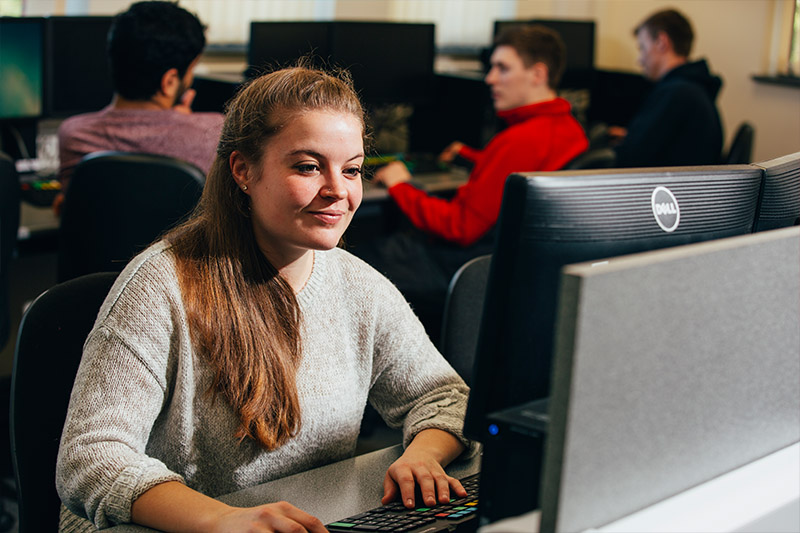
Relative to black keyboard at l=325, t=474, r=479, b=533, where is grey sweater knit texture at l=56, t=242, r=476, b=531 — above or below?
above

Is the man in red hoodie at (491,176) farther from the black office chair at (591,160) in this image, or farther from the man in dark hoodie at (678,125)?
the man in dark hoodie at (678,125)

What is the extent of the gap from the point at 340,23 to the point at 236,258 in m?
2.39

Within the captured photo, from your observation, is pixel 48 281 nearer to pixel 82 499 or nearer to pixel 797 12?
pixel 82 499

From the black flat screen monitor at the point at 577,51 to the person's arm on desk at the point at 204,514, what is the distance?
3.82 m

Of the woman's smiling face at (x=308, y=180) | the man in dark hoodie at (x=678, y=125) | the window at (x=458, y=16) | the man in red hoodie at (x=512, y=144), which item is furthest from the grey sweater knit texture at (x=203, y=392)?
the window at (x=458, y=16)

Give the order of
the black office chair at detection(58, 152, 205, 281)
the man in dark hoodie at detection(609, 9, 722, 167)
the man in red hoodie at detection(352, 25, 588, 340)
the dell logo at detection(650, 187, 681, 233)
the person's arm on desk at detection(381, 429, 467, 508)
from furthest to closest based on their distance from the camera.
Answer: the man in dark hoodie at detection(609, 9, 722, 167)
the man in red hoodie at detection(352, 25, 588, 340)
the black office chair at detection(58, 152, 205, 281)
the person's arm on desk at detection(381, 429, 467, 508)
the dell logo at detection(650, 187, 681, 233)

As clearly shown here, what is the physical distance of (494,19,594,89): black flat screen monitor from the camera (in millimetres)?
4527

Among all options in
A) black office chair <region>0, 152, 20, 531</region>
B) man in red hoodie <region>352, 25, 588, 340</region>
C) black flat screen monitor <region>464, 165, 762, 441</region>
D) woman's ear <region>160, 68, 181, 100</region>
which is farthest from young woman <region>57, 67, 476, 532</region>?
man in red hoodie <region>352, 25, 588, 340</region>

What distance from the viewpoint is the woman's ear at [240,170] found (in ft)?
4.11

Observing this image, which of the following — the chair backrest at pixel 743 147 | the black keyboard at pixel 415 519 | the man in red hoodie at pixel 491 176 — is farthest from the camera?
the chair backrest at pixel 743 147

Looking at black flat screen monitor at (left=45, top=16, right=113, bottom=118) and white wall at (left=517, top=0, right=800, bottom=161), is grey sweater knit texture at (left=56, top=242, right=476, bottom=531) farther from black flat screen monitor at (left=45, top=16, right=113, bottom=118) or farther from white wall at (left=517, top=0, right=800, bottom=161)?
white wall at (left=517, top=0, right=800, bottom=161)

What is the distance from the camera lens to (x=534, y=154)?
2.65 metres

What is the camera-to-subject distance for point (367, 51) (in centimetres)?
355

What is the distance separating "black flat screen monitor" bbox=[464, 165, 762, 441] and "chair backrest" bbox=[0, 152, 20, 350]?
1.60 metres
